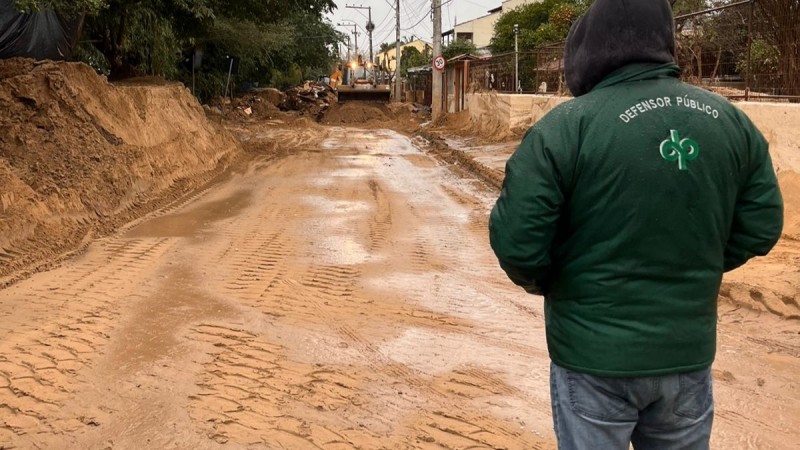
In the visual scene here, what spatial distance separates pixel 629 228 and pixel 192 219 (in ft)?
28.4

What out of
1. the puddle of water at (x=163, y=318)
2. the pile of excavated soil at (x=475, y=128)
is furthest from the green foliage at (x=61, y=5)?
the pile of excavated soil at (x=475, y=128)

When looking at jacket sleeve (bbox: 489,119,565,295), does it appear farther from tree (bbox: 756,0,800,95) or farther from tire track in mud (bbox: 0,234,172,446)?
tree (bbox: 756,0,800,95)

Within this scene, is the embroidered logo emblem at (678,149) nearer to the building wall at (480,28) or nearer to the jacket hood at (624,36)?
the jacket hood at (624,36)

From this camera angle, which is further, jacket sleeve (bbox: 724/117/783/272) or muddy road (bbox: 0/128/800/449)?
muddy road (bbox: 0/128/800/449)

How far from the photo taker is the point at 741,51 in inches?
370

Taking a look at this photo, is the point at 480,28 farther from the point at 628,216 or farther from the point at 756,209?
the point at 628,216

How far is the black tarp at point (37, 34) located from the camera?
11.8 meters

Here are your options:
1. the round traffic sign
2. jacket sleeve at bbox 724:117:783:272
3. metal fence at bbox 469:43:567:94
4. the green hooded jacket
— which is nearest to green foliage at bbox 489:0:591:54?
the round traffic sign

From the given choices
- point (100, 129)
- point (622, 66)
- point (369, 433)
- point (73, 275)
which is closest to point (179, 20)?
point (100, 129)

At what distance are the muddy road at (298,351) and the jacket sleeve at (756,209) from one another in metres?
1.93

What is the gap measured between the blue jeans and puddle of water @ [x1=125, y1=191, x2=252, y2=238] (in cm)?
744

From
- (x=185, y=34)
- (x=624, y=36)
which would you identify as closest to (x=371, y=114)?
(x=185, y=34)

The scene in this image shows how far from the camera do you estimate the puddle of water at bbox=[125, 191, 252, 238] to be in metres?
8.90

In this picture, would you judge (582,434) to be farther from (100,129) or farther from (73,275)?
(100,129)
